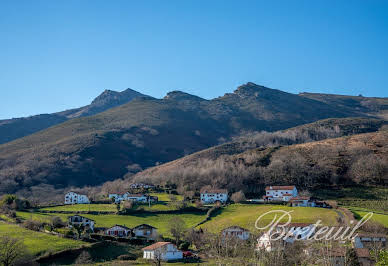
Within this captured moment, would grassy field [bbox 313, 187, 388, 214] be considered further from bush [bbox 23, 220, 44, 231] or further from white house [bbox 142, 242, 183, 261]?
bush [bbox 23, 220, 44, 231]

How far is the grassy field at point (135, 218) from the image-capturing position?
2626 inches

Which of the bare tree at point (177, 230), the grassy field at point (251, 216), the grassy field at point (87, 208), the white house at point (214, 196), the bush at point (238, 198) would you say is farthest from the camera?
the white house at point (214, 196)

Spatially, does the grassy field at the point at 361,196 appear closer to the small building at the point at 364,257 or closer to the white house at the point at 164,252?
the small building at the point at 364,257

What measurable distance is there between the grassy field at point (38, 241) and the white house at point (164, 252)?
342 inches

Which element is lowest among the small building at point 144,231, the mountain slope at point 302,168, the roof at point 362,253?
the small building at point 144,231

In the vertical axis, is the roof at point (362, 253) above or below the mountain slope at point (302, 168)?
below

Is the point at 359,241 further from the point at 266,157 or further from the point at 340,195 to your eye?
the point at 266,157

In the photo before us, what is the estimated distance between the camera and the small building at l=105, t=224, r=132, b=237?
60144 mm

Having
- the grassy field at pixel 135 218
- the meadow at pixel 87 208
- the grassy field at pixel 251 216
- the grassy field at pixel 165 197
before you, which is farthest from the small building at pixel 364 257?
the grassy field at pixel 165 197

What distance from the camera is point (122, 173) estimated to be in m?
184

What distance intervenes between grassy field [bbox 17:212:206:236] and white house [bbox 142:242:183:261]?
13678mm

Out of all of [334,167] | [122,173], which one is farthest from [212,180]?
[122,173]

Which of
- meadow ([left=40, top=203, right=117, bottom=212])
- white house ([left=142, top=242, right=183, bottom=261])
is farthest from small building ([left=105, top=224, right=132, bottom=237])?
meadow ([left=40, top=203, right=117, bottom=212])

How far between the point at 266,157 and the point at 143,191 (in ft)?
131
